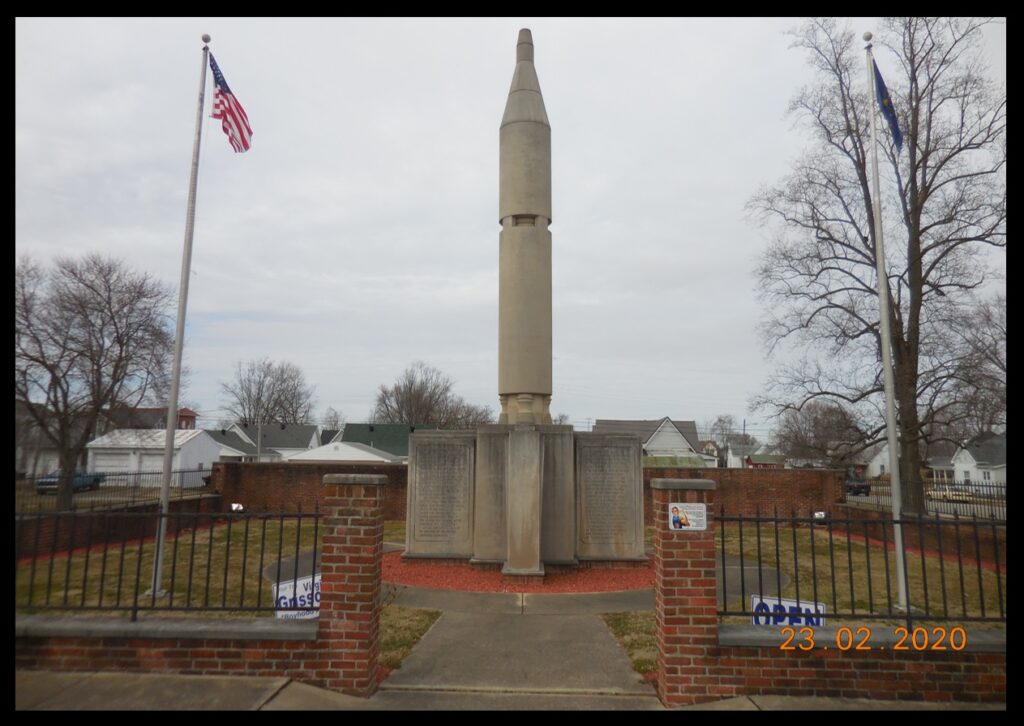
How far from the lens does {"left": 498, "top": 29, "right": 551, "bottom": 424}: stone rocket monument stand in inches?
424

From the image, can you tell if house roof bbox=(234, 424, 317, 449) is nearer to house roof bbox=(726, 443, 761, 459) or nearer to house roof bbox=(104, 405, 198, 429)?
house roof bbox=(104, 405, 198, 429)

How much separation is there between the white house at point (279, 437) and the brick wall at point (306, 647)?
46.8m

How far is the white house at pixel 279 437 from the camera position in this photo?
162 feet

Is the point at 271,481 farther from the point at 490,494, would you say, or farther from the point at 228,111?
the point at 228,111

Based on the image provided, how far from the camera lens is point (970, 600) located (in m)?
8.81

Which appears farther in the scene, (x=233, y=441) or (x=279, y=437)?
(x=279, y=437)

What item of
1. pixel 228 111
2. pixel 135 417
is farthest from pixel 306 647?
pixel 135 417

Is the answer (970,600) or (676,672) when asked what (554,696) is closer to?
(676,672)

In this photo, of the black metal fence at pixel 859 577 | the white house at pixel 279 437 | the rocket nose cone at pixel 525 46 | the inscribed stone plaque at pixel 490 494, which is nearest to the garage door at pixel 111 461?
the inscribed stone plaque at pixel 490 494

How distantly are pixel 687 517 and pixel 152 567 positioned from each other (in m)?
9.11

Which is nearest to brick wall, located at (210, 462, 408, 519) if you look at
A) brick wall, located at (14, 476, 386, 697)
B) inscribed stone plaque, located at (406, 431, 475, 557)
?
inscribed stone plaque, located at (406, 431, 475, 557)

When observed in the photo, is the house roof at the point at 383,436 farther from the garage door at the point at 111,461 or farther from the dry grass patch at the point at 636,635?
the dry grass patch at the point at 636,635

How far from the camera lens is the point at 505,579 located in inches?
381

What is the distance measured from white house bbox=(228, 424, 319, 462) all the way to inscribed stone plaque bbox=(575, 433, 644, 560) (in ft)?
140
